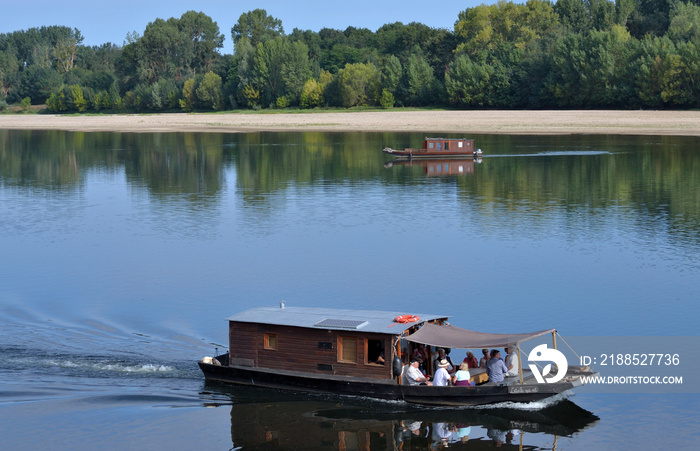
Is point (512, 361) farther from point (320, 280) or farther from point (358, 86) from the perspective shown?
point (358, 86)

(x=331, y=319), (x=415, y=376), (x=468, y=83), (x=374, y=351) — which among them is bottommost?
(x=415, y=376)

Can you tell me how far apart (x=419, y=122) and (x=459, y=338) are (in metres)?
126

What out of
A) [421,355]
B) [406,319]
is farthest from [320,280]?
[421,355]

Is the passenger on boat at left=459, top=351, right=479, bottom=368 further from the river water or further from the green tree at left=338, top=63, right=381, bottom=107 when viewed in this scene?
the green tree at left=338, top=63, right=381, bottom=107

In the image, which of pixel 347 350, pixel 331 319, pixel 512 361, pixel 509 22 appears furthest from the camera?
pixel 509 22

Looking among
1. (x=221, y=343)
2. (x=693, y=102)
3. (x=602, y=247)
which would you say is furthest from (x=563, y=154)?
(x=221, y=343)

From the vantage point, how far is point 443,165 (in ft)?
299

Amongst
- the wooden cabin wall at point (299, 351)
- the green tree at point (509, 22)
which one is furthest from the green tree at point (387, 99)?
the wooden cabin wall at point (299, 351)

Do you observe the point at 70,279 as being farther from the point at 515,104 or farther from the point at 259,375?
the point at 515,104

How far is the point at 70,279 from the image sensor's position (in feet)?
134

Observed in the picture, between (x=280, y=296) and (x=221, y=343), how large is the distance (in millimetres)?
6022

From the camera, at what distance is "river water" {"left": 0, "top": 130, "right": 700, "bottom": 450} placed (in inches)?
982

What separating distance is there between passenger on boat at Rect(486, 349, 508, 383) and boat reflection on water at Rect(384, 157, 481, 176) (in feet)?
188

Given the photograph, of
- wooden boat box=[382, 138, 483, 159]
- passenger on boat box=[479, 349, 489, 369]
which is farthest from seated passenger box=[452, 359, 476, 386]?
wooden boat box=[382, 138, 483, 159]
